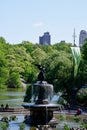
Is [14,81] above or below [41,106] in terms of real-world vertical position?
above

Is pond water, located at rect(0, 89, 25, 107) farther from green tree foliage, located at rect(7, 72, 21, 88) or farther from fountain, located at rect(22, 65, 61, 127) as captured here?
fountain, located at rect(22, 65, 61, 127)

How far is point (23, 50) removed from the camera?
156 metres

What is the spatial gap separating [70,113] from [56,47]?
144 m

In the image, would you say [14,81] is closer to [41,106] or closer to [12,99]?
[12,99]

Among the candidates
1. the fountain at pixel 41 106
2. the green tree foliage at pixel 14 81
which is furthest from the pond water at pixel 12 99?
the fountain at pixel 41 106

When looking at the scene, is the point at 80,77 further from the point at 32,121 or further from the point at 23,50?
the point at 23,50

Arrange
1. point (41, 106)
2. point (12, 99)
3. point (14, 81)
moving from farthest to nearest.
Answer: point (14, 81) < point (12, 99) < point (41, 106)

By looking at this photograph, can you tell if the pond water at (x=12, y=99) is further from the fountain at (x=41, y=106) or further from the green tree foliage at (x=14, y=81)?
the fountain at (x=41, y=106)

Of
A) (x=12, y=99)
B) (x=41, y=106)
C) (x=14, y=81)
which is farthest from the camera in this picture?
(x=14, y=81)

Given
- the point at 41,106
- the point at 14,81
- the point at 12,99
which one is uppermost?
the point at 14,81

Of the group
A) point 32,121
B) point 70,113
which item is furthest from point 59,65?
point 32,121

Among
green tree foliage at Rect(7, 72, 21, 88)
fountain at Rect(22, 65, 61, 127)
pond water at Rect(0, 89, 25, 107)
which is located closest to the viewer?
fountain at Rect(22, 65, 61, 127)

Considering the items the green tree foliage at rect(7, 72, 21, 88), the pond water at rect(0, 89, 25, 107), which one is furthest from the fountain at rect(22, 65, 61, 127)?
the green tree foliage at rect(7, 72, 21, 88)

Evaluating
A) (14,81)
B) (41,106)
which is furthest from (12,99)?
(41,106)
